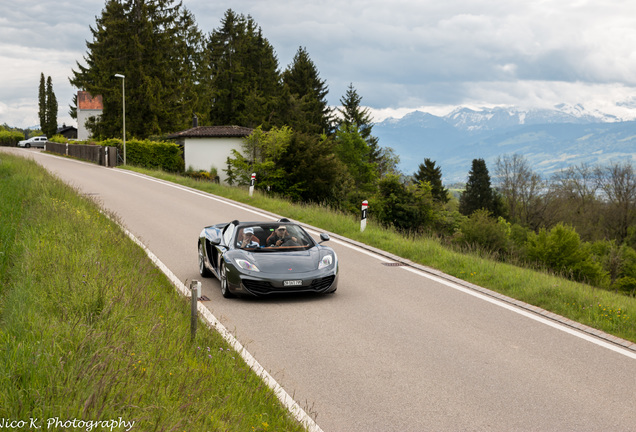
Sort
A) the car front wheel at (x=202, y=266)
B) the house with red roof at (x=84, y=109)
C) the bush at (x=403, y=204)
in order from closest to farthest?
the car front wheel at (x=202, y=266) → the bush at (x=403, y=204) → the house with red roof at (x=84, y=109)

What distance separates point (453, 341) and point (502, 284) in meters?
3.57

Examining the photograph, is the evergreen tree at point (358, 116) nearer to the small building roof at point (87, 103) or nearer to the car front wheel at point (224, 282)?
the small building roof at point (87, 103)

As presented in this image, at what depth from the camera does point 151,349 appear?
17.0 feet

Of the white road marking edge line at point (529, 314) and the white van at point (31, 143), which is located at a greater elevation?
the white road marking edge line at point (529, 314)

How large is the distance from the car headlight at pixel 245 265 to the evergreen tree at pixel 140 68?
5129cm

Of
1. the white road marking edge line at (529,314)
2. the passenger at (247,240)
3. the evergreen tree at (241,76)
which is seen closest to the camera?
the white road marking edge line at (529,314)

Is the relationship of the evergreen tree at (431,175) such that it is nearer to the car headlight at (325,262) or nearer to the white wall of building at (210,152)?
the white wall of building at (210,152)

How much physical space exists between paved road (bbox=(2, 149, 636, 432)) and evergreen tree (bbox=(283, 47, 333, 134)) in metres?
66.0

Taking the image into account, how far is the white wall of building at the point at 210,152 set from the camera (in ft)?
157

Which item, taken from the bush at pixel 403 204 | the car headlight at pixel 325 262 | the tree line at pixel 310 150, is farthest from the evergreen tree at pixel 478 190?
the car headlight at pixel 325 262

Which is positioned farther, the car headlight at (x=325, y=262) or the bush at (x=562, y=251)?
the bush at (x=562, y=251)

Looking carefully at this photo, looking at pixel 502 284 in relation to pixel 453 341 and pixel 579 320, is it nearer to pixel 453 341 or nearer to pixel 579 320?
pixel 579 320

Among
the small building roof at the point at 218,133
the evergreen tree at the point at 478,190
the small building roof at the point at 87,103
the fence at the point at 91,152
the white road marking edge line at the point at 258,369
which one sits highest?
the small building roof at the point at 87,103

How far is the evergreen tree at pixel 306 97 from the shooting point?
2977 inches
